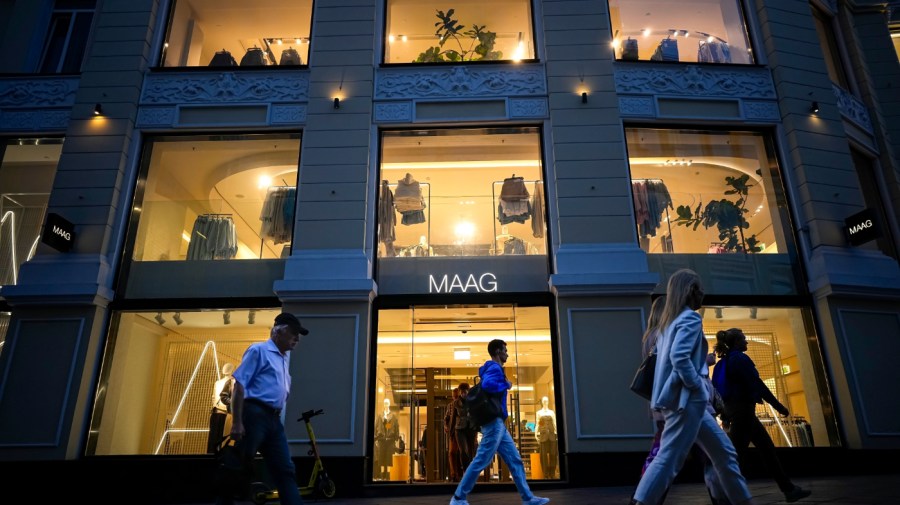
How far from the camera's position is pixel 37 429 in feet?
27.9

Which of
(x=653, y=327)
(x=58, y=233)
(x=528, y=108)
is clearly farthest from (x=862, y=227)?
(x=58, y=233)

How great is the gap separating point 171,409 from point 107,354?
4.57ft

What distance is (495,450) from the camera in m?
5.71

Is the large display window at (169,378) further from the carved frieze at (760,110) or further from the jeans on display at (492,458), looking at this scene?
the carved frieze at (760,110)

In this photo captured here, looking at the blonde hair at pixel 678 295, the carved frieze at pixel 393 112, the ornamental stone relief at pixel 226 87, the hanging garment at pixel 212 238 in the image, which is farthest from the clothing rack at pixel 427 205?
the blonde hair at pixel 678 295

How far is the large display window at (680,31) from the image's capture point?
440 inches

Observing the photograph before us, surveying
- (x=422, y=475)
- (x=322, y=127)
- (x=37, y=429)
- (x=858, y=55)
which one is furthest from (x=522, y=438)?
(x=858, y=55)

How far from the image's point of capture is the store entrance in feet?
28.7

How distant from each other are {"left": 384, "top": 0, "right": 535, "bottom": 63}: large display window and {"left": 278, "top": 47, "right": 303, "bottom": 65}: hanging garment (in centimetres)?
162

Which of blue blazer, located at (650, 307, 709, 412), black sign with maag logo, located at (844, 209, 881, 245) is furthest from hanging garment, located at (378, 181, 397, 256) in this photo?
black sign with maag logo, located at (844, 209, 881, 245)

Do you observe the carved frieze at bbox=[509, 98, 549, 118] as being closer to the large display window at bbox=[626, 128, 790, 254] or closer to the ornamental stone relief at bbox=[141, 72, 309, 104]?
the large display window at bbox=[626, 128, 790, 254]

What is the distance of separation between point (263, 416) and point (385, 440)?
4.40 m

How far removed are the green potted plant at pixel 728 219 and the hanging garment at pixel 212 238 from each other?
290 inches

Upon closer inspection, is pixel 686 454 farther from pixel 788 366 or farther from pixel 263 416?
pixel 788 366
